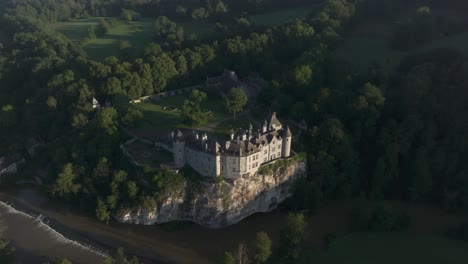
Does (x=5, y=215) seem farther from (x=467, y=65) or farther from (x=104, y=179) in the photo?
(x=467, y=65)

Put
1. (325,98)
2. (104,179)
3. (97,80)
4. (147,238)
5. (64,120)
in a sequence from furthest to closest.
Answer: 1. (97,80)
2. (64,120)
3. (325,98)
4. (104,179)
5. (147,238)

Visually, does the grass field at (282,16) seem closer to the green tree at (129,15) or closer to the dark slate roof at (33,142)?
the green tree at (129,15)

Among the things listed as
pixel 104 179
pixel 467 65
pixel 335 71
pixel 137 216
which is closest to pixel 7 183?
pixel 104 179

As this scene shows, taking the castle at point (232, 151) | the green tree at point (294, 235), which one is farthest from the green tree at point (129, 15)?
the green tree at point (294, 235)

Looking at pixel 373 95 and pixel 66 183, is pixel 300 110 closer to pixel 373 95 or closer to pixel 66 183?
pixel 373 95

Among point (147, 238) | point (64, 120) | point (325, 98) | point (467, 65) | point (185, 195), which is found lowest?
point (147, 238)

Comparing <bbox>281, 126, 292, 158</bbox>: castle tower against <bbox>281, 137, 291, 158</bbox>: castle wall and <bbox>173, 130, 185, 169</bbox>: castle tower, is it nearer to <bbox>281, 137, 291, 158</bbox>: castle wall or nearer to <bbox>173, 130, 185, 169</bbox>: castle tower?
<bbox>281, 137, 291, 158</bbox>: castle wall
